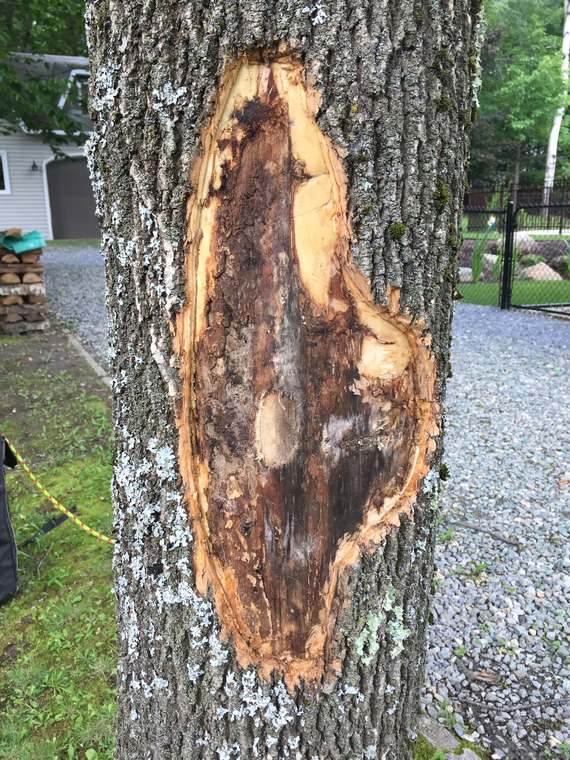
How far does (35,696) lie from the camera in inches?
93.0

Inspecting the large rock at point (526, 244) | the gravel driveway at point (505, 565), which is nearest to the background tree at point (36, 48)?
the gravel driveway at point (505, 565)

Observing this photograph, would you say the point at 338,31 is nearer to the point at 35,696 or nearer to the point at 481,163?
the point at 35,696

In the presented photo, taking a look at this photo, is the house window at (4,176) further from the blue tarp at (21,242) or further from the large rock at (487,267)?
the large rock at (487,267)

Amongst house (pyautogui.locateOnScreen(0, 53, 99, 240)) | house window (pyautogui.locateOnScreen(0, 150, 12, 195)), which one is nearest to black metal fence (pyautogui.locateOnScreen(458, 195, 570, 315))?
house (pyautogui.locateOnScreen(0, 53, 99, 240))

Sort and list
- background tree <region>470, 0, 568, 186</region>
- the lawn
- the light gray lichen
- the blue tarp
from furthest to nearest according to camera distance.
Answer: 1. background tree <region>470, 0, 568, 186</region>
2. the blue tarp
3. the lawn
4. the light gray lichen

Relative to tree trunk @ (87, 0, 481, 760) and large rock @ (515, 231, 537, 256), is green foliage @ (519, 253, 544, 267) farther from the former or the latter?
tree trunk @ (87, 0, 481, 760)

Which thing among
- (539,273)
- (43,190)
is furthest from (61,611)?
(43,190)

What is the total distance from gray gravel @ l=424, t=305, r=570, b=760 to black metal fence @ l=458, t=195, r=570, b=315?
4.08 meters

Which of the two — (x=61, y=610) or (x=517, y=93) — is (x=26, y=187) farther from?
(x=61, y=610)

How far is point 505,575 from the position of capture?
3.05 m

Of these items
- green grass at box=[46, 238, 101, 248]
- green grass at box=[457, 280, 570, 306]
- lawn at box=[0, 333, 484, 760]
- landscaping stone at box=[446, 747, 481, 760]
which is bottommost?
green grass at box=[457, 280, 570, 306]

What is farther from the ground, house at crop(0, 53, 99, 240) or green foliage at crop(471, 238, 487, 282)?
house at crop(0, 53, 99, 240)

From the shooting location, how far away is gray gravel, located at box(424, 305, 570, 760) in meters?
2.22

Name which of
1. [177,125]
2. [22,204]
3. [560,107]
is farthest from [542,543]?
[560,107]
